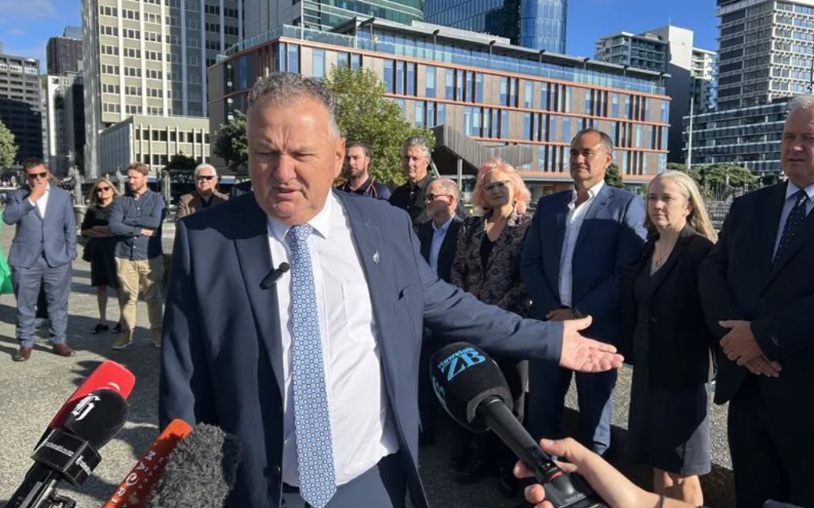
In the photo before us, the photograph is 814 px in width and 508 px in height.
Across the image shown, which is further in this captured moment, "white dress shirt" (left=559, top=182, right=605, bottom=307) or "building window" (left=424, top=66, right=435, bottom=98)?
"building window" (left=424, top=66, right=435, bottom=98)

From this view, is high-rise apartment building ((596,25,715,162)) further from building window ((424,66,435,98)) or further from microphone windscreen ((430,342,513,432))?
microphone windscreen ((430,342,513,432))

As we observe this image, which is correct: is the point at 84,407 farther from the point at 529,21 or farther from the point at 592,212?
the point at 529,21

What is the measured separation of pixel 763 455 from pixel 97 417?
9.22ft

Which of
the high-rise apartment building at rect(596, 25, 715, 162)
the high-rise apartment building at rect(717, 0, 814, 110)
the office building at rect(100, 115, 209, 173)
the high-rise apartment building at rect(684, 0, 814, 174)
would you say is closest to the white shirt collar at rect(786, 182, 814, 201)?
the office building at rect(100, 115, 209, 173)

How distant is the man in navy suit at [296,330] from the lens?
166 centimetres

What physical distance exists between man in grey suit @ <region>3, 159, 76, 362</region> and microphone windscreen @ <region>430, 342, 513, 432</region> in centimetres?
660

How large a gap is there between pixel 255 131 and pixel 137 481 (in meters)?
0.97

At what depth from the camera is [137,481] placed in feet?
4.76

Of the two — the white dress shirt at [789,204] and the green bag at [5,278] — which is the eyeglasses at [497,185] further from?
the green bag at [5,278]

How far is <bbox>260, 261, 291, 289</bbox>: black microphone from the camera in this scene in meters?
1.69

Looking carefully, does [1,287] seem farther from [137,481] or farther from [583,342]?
[583,342]

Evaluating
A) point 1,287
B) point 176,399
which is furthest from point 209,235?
point 1,287

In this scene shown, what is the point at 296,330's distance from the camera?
66.3 inches

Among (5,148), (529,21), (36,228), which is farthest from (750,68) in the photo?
(36,228)
